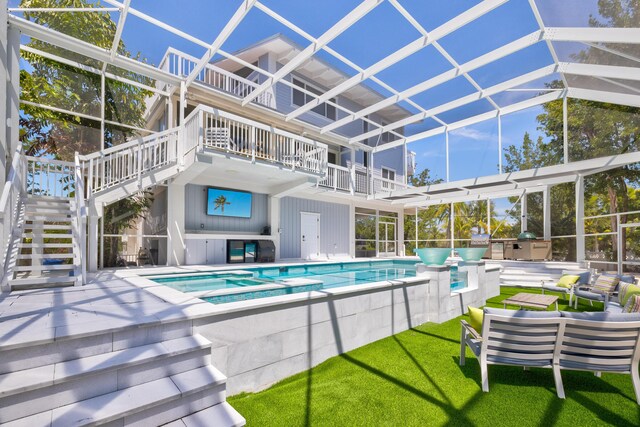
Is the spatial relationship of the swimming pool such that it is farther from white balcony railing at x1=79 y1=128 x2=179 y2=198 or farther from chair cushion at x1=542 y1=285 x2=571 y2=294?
white balcony railing at x1=79 y1=128 x2=179 y2=198

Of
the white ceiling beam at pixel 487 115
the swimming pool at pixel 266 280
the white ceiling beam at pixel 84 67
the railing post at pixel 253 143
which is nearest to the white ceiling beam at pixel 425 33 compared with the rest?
the white ceiling beam at pixel 487 115

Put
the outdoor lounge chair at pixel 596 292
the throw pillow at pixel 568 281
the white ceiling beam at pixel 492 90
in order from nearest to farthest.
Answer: the outdoor lounge chair at pixel 596 292
the throw pillow at pixel 568 281
the white ceiling beam at pixel 492 90

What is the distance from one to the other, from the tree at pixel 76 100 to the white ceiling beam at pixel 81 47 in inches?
12.0

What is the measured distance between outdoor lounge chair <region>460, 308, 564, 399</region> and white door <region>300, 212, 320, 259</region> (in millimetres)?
9845

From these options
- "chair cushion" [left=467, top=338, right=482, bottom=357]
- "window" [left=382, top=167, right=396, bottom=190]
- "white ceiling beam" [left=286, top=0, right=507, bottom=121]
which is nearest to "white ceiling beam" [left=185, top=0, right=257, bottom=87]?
"white ceiling beam" [left=286, top=0, right=507, bottom=121]

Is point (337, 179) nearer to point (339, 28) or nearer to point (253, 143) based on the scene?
point (253, 143)

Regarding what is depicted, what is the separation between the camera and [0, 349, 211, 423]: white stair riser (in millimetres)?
2064

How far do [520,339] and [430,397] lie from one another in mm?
1077

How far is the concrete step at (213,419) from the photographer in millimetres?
2404

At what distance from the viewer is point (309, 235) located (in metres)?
13.1

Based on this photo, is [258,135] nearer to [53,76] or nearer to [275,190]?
[275,190]

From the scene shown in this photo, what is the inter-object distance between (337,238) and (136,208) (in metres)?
8.11

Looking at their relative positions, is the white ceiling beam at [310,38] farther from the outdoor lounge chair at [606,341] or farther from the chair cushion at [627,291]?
the chair cushion at [627,291]

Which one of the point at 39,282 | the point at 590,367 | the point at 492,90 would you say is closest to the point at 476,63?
the point at 492,90
